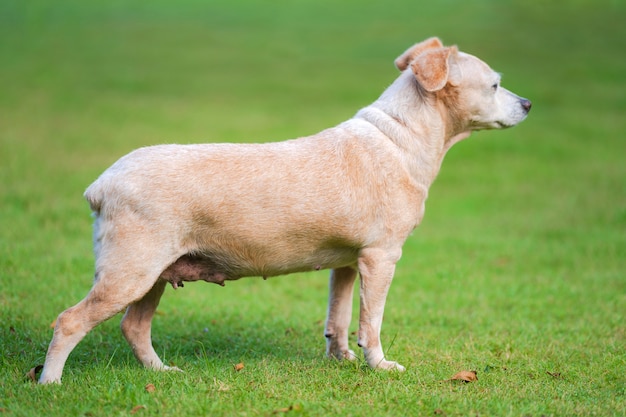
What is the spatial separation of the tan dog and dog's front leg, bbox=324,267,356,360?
0.11ft

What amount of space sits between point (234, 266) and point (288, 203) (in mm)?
651

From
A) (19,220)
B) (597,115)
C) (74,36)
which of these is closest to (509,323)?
(19,220)

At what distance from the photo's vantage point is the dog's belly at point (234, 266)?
6.51m

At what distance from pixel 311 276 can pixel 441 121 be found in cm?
498

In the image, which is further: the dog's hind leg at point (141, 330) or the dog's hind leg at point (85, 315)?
the dog's hind leg at point (141, 330)

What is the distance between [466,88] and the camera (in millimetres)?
6953

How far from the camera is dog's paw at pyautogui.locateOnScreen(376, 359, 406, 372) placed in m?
6.68

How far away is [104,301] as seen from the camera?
608 centimetres

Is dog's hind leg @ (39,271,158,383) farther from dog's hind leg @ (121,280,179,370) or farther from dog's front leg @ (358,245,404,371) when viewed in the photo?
dog's front leg @ (358,245,404,371)

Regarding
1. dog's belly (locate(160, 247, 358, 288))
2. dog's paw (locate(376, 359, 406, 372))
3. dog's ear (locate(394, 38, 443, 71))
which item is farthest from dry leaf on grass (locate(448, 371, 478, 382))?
dog's ear (locate(394, 38, 443, 71))

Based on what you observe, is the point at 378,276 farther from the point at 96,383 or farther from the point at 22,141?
the point at 22,141

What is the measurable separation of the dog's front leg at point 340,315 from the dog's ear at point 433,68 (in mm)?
1694

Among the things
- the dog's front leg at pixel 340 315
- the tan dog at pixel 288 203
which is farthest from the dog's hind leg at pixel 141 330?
the dog's front leg at pixel 340 315

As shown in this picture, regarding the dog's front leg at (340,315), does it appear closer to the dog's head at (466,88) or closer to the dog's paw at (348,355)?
the dog's paw at (348,355)
